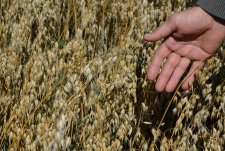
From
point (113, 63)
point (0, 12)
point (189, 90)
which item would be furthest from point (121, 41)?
point (0, 12)

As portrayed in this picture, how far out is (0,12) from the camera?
107 inches

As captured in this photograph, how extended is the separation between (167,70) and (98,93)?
33 centimetres

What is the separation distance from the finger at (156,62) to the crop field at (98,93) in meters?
0.09

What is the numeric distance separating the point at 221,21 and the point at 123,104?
0.60 m

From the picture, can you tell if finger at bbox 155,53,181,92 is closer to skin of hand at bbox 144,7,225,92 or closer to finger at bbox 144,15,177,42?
skin of hand at bbox 144,7,225,92

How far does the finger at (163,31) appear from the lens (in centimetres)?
195

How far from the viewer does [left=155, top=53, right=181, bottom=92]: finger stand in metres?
1.97

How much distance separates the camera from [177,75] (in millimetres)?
2035

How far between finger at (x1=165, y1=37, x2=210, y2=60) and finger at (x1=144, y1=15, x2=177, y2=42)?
3.0 inches

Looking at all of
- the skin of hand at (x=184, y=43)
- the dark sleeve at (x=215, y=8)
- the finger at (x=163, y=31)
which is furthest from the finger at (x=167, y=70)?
the dark sleeve at (x=215, y=8)

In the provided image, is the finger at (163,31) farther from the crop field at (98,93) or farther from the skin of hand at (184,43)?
the crop field at (98,93)

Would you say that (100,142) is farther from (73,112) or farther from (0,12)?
(0,12)

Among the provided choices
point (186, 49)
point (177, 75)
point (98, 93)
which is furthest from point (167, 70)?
point (98, 93)

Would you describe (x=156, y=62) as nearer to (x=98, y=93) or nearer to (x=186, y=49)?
(x=186, y=49)
